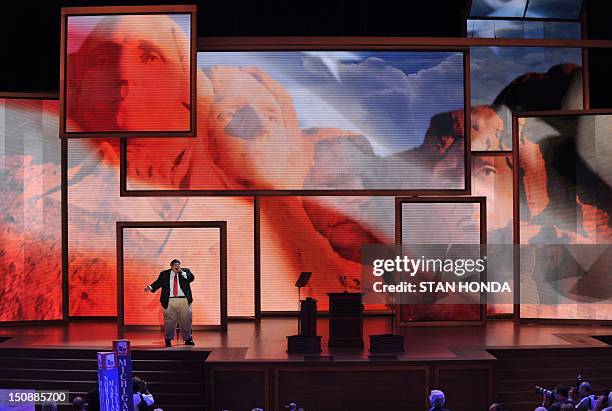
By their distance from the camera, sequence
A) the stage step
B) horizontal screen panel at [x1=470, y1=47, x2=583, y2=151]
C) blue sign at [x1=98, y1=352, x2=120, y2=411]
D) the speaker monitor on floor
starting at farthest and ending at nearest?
horizontal screen panel at [x1=470, y1=47, x2=583, y2=151] → the speaker monitor on floor → the stage step → blue sign at [x1=98, y1=352, x2=120, y2=411]

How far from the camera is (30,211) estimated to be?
543 inches

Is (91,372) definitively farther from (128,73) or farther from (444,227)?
(444,227)

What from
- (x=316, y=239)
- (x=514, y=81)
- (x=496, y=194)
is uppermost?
(x=514, y=81)

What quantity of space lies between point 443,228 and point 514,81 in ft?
9.33

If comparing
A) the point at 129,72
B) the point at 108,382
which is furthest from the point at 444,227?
the point at 108,382

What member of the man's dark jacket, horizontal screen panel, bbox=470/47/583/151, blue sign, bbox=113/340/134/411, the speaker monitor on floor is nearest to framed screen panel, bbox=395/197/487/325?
horizontal screen panel, bbox=470/47/583/151

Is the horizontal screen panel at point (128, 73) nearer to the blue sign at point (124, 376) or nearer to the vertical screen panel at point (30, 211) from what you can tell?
the vertical screen panel at point (30, 211)

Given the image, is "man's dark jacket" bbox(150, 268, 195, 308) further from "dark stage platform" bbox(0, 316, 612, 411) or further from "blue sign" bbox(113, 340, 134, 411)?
"blue sign" bbox(113, 340, 134, 411)

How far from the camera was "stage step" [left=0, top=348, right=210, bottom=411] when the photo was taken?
10891 millimetres

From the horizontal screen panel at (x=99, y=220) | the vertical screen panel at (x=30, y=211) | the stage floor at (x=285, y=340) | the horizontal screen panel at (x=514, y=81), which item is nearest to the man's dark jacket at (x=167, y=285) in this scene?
the stage floor at (x=285, y=340)

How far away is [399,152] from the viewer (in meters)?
13.4

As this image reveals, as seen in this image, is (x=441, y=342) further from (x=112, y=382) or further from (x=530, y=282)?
(x=112, y=382)

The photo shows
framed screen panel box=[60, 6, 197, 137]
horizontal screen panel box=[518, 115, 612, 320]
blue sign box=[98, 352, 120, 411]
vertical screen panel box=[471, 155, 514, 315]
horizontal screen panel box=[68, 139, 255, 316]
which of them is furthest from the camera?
vertical screen panel box=[471, 155, 514, 315]

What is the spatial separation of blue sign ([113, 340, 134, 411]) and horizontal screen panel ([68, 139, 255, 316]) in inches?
282
